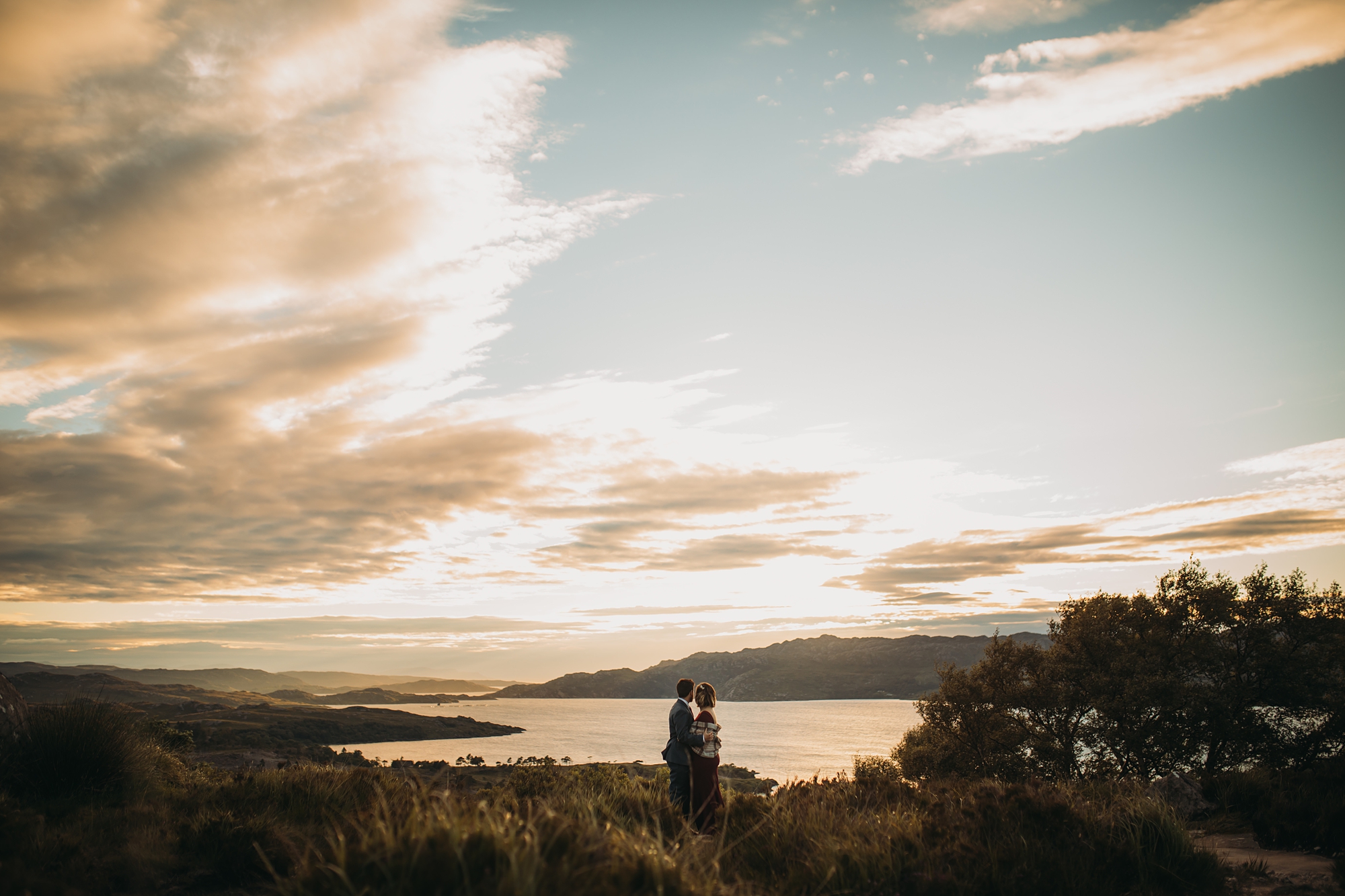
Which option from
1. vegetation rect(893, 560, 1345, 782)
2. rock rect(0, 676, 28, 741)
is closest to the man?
rock rect(0, 676, 28, 741)

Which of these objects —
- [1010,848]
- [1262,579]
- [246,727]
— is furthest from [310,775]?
[246,727]

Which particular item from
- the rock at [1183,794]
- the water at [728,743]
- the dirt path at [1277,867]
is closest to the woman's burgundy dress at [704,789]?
the dirt path at [1277,867]

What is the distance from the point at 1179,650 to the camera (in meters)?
28.5

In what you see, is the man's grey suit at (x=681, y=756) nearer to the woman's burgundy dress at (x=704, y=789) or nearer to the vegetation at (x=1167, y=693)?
the woman's burgundy dress at (x=704, y=789)

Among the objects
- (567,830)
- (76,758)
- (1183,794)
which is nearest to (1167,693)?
(1183,794)

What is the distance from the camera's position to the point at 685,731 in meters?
10.4

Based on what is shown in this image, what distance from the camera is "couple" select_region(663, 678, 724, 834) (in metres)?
9.94

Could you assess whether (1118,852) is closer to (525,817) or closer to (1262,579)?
Result: (525,817)

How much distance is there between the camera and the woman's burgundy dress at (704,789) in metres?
9.80

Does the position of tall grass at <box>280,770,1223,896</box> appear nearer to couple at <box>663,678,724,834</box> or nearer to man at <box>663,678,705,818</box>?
couple at <box>663,678,724,834</box>

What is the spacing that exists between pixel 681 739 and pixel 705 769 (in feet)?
1.83

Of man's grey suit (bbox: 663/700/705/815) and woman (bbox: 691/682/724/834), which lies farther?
man's grey suit (bbox: 663/700/705/815)

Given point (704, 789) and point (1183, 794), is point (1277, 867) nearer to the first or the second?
point (1183, 794)

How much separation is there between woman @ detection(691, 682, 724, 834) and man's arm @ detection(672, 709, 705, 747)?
0.27 feet
